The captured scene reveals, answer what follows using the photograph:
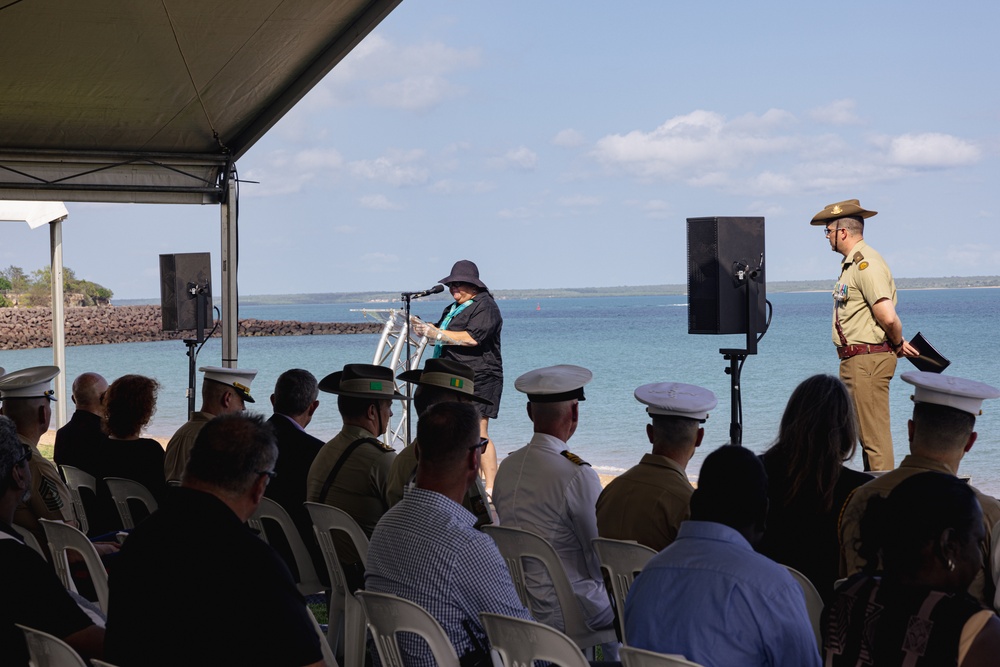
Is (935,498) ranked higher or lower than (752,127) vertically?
lower

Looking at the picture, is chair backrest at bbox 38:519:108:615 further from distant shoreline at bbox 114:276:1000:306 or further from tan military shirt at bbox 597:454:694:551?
distant shoreline at bbox 114:276:1000:306

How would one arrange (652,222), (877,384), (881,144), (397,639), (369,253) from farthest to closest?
(369,253) < (652,222) < (881,144) < (877,384) < (397,639)

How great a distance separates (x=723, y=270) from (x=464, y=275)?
194cm

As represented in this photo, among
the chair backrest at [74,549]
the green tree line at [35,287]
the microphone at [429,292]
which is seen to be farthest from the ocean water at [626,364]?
the green tree line at [35,287]

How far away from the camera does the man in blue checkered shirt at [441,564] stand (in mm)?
2205

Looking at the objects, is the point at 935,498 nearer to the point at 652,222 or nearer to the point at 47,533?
the point at 47,533

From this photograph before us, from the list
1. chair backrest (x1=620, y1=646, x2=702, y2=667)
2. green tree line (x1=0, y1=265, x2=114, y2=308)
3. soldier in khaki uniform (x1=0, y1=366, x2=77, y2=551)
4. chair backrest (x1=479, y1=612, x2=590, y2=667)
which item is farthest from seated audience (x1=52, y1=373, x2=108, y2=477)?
green tree line (x1=0, y1=265, x2=114, y2=308)

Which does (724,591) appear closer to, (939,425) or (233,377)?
(939,425)

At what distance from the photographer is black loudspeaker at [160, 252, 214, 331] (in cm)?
967

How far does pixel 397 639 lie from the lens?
215 cm

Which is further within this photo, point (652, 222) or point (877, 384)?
point (652, 222)

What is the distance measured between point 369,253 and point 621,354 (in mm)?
33849

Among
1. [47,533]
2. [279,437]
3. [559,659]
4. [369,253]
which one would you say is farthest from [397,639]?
[369,253]

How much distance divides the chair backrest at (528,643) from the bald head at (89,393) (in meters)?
3.59
